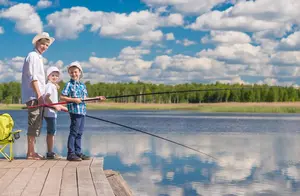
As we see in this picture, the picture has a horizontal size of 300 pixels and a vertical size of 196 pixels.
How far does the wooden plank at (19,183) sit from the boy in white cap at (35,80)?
116cm

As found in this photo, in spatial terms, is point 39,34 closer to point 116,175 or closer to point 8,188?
point 116,175

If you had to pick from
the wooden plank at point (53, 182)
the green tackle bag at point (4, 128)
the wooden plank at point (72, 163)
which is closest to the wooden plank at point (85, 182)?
the wooden plank at point (53, 182)

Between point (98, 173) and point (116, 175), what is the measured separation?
37.7 inches

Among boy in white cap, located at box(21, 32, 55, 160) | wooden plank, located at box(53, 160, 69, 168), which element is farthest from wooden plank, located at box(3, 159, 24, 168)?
wooden plank, located at box(53, 160, 69, 168)

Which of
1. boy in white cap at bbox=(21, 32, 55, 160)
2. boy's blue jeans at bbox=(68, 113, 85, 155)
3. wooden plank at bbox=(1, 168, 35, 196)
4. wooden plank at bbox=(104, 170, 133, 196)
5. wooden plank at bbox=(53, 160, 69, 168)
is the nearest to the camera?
wooden plank at bbox=(1, 168, 35, 196)

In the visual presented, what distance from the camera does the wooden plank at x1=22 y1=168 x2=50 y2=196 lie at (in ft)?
14.5

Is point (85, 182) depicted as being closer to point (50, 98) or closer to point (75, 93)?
point (75, 93)

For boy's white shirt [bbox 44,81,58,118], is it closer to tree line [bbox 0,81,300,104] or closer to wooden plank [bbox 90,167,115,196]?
wooden plank [bbox 90,167,115,196]

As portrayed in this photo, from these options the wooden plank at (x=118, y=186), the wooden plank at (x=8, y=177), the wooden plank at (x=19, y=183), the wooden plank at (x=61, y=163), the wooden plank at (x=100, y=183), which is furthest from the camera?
the wooden plank at (x=61, y=163)

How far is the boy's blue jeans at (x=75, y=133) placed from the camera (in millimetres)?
6797

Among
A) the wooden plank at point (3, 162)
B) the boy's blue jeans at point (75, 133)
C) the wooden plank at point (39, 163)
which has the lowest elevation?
the wooden plank at point (3, 162)

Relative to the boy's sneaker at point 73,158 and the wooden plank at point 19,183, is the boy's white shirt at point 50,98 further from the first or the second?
the wooden plank at point 19,183

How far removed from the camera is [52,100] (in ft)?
23.1

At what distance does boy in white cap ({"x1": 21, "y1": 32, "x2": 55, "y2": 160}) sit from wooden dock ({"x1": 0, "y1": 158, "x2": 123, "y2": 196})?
0.55m
